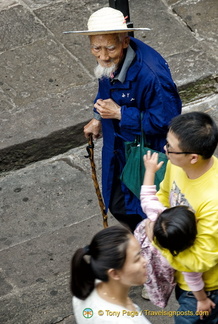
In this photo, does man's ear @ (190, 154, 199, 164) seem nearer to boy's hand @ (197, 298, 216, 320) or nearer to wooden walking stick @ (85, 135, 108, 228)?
boy's hand @ (197, 298, 216, 320)

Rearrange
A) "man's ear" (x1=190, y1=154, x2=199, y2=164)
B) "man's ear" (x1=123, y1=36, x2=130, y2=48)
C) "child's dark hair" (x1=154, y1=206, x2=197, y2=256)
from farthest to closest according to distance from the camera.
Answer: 1. "man's ear" (x1=123, y1=36, x2=130, y2=48)
2. "man's ear" (x1=190, y1=154, x2=199, y2=164)
3. "child's dark hair" (x1=154, y1=206, x2=197, y2=256)

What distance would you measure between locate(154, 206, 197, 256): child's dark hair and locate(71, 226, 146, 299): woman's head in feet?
0.71

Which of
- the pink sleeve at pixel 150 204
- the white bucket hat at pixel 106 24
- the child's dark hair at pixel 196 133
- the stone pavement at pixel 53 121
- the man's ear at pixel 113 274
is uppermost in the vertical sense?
the white bucket hat at pixel 106 24

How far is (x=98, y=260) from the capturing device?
307cm

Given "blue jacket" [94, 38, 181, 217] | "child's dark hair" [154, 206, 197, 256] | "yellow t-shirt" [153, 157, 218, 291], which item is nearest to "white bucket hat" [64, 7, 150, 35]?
"blue jacket" [94, 38, 181, 217]

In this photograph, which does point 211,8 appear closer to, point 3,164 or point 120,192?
point 3,164

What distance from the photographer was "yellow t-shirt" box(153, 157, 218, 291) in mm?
3328

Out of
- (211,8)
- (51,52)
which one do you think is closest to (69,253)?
(51,52)

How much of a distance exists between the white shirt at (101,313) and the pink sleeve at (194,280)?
1.48 ft

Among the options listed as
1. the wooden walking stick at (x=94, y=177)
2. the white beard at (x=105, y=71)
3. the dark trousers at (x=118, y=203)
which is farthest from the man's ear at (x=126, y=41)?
the dark trousers at (x=118, y=203)

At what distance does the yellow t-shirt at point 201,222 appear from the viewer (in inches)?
131

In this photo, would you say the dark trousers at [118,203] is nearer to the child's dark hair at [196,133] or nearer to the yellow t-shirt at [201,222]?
the yellow t-shirt at [201,222]

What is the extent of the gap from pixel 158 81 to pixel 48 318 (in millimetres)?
1595

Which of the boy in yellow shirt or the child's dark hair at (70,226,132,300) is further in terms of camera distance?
the boy in yellow shirt
